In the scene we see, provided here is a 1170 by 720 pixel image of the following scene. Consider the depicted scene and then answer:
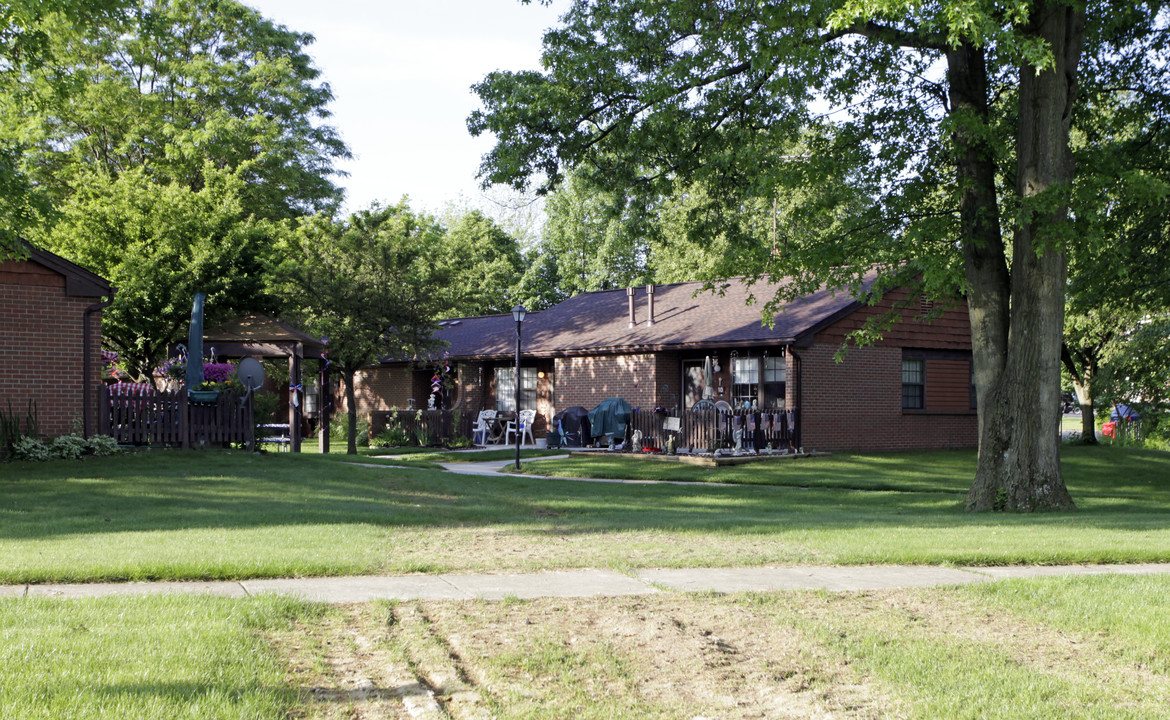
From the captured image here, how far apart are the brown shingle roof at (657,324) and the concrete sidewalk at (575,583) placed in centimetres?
Result: 1325

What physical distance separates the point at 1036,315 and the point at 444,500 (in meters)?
9.13

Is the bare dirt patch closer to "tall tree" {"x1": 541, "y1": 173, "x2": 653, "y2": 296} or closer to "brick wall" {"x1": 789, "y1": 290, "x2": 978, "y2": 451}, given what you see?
"brick wall" {"x1": 789, "y1": 290, "x2": 978, "y2": 451}

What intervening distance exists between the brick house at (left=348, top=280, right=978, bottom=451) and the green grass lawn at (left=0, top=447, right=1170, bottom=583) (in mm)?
4998

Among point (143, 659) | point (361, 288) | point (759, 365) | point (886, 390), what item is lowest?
point (143, 659)

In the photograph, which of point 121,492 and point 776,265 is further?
point 776,265

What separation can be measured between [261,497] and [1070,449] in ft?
73.7

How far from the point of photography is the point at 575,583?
25.4ft

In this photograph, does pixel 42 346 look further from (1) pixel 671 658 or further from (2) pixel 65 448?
(1) pixel 671 658

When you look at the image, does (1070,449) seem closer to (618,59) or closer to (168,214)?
(618,59)

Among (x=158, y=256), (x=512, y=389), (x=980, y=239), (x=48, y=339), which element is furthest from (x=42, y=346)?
(x=980, y=239)

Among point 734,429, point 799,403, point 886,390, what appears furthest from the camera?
point 886,390

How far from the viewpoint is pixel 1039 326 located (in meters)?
14.3

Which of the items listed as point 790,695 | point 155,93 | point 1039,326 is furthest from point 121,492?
point 155,93

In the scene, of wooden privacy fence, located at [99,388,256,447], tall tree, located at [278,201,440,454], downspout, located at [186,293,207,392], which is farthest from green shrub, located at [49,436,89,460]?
tall tree, located at [278,201,440,454]
